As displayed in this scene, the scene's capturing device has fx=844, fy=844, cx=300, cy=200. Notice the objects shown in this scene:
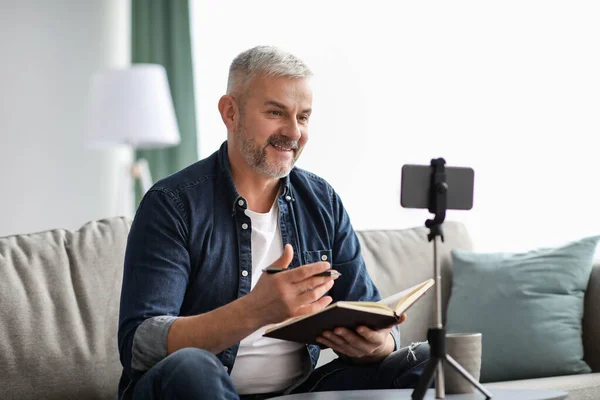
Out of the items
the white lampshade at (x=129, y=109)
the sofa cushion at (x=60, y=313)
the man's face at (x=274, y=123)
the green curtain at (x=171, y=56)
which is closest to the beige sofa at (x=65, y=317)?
the sofa cushion at (x=60, y=313)

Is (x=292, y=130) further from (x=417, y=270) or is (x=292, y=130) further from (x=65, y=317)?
(x=417, y=270)

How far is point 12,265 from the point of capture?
A: 2.13 m

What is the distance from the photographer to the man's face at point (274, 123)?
1916 mm

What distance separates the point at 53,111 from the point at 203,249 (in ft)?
9.69

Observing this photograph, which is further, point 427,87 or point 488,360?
point 427,87

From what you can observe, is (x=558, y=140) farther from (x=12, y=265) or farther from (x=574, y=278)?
(x=12, y=265)

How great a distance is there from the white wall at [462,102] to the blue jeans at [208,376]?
51.8 inches

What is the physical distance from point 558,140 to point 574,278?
76 cm

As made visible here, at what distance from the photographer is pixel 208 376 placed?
142cm

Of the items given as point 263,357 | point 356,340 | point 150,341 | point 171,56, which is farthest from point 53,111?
point 356,340

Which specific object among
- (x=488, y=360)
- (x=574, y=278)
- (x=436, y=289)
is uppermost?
(x=436, y=289)

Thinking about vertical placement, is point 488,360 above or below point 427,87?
below

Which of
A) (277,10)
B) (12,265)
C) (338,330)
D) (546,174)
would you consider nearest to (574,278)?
(546,174)

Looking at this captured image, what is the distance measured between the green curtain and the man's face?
2.56 metres
